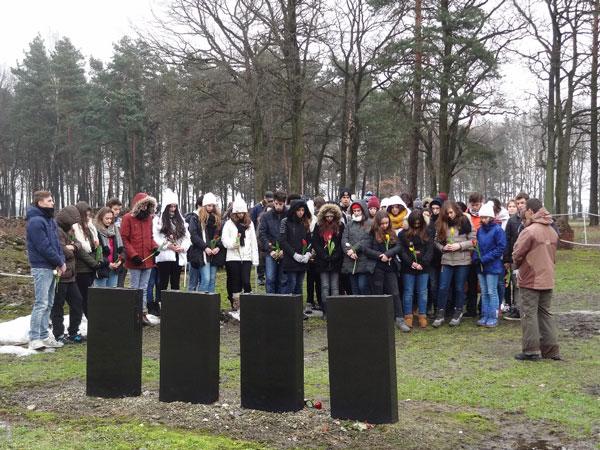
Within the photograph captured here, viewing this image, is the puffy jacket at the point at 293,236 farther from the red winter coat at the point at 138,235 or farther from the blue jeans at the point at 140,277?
the blue jeans at the point at 140,277

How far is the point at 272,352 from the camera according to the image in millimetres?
5551

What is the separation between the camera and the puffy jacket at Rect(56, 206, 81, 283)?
8.96m

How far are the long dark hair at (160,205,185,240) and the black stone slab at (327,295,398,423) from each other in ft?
18.1

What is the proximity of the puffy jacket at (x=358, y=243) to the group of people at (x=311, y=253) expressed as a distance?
0.05ft

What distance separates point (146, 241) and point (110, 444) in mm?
5645

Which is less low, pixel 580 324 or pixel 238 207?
pixel 238 207

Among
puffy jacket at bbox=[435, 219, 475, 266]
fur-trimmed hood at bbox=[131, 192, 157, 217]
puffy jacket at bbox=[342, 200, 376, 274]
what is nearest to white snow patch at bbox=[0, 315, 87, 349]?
fur-trimmed hood at bbox=[131, 192, 157, 217]

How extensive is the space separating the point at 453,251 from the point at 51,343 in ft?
19.6

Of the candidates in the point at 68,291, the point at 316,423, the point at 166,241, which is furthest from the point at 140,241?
the point at 316,423

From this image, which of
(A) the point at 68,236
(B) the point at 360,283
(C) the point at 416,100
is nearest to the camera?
(A) the point at 68,236

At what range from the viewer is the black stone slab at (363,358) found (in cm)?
519

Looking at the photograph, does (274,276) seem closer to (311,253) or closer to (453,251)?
(311,253)

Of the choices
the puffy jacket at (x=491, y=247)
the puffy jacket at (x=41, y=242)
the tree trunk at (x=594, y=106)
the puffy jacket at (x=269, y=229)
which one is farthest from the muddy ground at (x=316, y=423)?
the tree trunk at (x=594, y=106)

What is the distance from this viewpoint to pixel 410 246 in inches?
389
